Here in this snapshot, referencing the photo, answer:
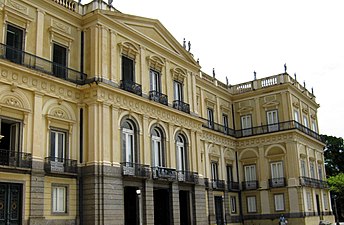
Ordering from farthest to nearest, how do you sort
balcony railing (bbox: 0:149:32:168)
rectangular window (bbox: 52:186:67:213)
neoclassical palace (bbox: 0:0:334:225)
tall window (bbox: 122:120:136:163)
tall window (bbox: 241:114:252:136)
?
1. tall window (bbox: 241:114:252:136)
2. tall window (bbox: 122:120:136:163)
3. rectangular window (bbox: 52:186:67:213)
4. neoclassical palace (bbox: 0:0:334:225)
5. balcony railing (bbox: 0:149:32:168)

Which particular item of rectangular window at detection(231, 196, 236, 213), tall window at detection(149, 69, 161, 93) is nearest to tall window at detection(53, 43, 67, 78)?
tall window at detection(149, 69, 161, 93)

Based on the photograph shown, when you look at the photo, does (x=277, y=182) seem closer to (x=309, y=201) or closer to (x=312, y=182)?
(x=309, y=201)

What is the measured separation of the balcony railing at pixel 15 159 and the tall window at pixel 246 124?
23127 millimetres

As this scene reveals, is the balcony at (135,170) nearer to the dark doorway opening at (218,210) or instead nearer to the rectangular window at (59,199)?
the rectangular window at (59,199)

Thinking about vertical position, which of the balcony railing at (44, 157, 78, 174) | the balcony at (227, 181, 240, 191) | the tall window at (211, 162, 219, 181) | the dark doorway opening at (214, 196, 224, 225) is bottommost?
the dark doorway opening at (214, 196, 224, 225)

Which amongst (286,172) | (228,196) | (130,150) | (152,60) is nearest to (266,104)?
(286,172)

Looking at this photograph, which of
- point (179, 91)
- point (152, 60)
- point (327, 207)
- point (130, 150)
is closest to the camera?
point (130, 150)

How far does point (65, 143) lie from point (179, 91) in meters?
10.3

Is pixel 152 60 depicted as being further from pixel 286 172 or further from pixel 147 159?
pixel 286 172

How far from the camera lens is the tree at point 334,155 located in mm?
58625

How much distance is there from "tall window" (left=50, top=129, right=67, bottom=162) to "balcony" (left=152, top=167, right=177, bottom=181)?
18.3 ft

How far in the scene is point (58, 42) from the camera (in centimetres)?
2322

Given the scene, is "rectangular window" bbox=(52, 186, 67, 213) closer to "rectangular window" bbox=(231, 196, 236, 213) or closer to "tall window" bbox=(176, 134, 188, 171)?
"tall window" bbox=(176, 134, 188, 171)

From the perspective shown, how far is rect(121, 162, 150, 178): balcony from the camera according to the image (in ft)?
77.6
